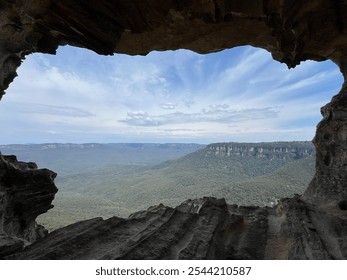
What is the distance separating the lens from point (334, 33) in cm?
1509

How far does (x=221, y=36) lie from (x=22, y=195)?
46.4 ft

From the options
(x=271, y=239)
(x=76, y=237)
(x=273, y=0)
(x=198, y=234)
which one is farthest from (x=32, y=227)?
(x=273, y=0)

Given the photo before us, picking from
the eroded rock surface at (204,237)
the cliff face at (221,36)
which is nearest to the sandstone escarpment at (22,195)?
the cliff face at (221,36)

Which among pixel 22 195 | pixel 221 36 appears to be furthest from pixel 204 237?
pixel 221 36

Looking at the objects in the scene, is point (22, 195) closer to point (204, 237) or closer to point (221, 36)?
point (204, 237)

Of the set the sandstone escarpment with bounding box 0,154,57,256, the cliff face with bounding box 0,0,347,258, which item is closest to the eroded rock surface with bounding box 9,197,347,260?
the cliff face with bounding box 0,0,347,258

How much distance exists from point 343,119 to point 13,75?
58.2ft

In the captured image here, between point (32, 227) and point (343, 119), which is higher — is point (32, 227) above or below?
below

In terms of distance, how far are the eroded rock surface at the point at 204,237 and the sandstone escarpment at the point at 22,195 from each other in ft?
11.8

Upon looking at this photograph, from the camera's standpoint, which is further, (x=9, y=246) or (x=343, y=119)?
(x=343, y=119)

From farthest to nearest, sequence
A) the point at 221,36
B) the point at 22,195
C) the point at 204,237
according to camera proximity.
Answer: the point at 221,36 → the point at 22,195 → the point at 204,237

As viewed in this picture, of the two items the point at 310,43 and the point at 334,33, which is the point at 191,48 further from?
the point at 334,33

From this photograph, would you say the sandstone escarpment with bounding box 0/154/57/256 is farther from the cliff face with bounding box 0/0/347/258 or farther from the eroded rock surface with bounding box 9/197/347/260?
the eroded rock surface with bounding box 9/197/347/260

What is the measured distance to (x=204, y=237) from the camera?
10352 mm
